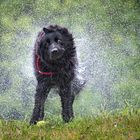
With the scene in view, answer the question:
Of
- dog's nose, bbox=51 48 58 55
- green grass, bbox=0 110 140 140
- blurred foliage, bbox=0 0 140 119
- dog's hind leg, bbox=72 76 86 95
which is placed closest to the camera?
green grass, bbox=0 110 140 140

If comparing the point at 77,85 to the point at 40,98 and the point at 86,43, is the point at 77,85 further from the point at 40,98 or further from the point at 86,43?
the point at 86,43

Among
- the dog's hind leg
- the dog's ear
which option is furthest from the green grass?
the dog's hind leg

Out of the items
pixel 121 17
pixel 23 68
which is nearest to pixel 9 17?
pixel 23 68

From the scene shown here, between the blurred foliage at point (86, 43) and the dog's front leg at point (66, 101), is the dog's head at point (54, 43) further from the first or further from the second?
the blurred foliage at point (86, 43)

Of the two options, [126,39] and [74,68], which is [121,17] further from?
[74,68]

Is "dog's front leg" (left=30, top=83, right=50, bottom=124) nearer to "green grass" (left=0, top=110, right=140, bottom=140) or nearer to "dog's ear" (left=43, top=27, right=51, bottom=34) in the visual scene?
"dog's ear" (left=43, top=27, right=51, bottom=34)

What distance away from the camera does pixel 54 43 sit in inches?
405

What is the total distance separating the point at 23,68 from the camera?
802 inches

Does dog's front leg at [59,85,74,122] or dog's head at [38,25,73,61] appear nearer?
dog's head at [38,25,73,61]

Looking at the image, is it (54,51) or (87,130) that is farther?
(54,51)

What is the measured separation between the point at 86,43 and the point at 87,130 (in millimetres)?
12579

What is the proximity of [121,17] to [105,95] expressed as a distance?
2.98m

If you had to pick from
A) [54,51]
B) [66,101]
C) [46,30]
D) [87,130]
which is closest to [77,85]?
[66,101]

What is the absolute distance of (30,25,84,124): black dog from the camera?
1041 centimetres
